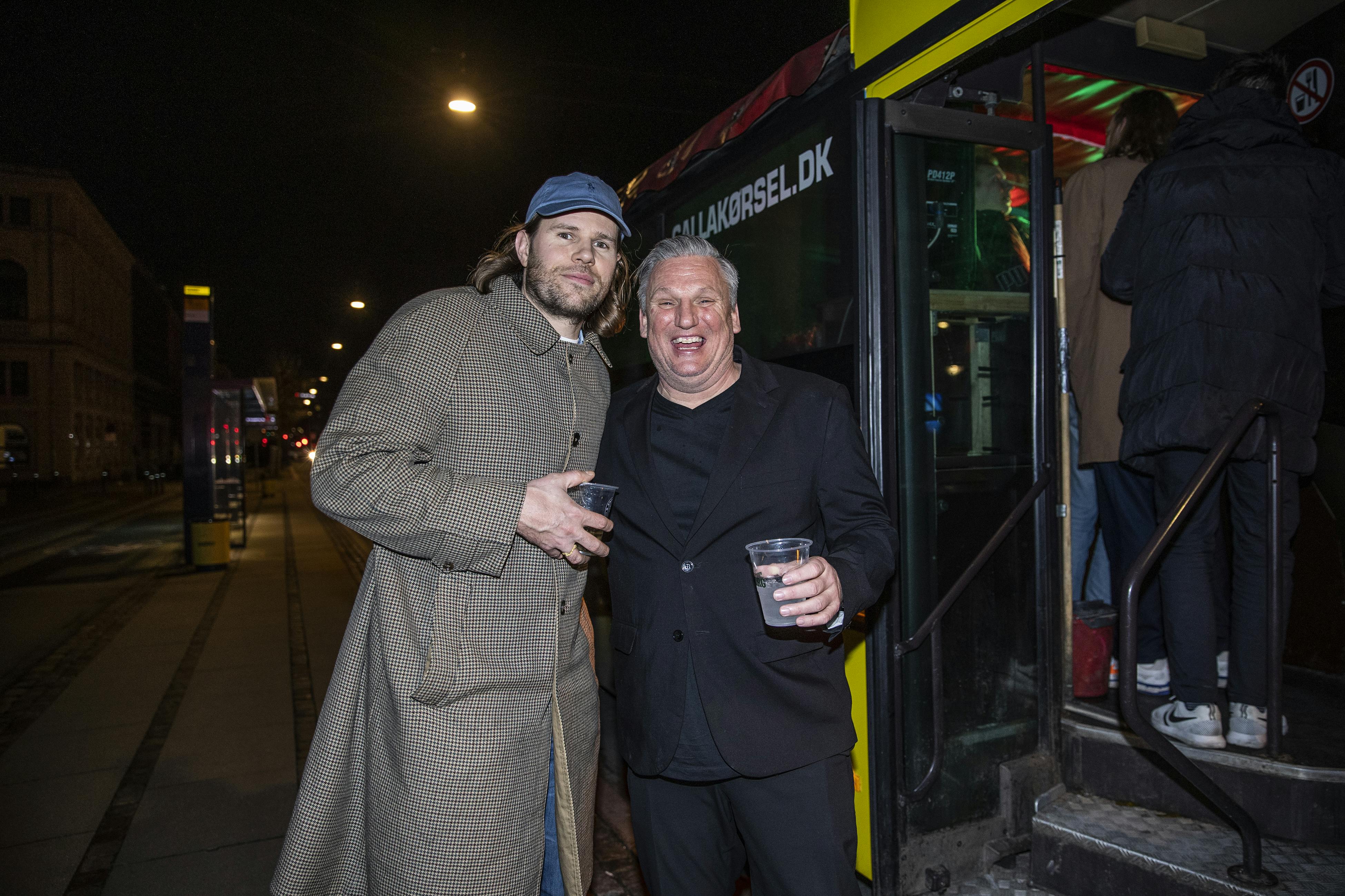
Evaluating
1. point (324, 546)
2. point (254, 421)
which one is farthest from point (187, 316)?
point (254, 421)

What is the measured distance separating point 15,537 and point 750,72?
18.5 meters

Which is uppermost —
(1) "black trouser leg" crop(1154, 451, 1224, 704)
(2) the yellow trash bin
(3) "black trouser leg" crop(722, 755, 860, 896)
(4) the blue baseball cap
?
(4) the blue baseball cap

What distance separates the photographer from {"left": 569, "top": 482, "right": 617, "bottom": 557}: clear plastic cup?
5.93ft

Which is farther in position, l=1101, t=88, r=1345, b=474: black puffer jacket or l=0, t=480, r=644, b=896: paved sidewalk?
l=0, t=480, r=644, b=896: paved sidewalk

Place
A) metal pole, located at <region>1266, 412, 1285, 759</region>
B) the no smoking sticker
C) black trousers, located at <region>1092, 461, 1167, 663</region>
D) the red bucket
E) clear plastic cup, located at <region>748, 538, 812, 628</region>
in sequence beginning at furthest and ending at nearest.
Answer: the no smoking sticker
the red bucket
black trousers, located at <region>1092, 461, 1167, 663</region>
metal pole, located at <region>1266, 412, 1285, 759</region>
clear plastic cup, located at <region>748, 538, 812, 628</region>

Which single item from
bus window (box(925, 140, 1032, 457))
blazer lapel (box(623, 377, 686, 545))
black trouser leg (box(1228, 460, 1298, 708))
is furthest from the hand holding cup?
black trouser leg (box(1228, 460, 1298, 708))

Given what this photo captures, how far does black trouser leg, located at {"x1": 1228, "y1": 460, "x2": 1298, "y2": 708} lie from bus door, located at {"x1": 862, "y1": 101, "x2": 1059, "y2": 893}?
1.80ft

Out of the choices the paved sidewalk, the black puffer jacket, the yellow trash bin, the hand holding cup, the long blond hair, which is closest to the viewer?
the hand holding cup

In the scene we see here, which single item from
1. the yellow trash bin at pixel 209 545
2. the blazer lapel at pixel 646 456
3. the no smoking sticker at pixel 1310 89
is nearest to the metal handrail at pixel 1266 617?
the blazer lapel at pixel 646 456

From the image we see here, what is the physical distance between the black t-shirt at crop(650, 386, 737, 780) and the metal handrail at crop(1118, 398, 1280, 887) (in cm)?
116

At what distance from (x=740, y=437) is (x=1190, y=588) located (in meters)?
1.89

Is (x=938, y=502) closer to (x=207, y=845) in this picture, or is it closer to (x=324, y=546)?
(x=207, y=845)

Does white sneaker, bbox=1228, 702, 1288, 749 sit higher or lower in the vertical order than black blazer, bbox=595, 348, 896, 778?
lower

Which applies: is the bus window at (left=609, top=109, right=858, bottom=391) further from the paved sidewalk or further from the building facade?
the building facade
